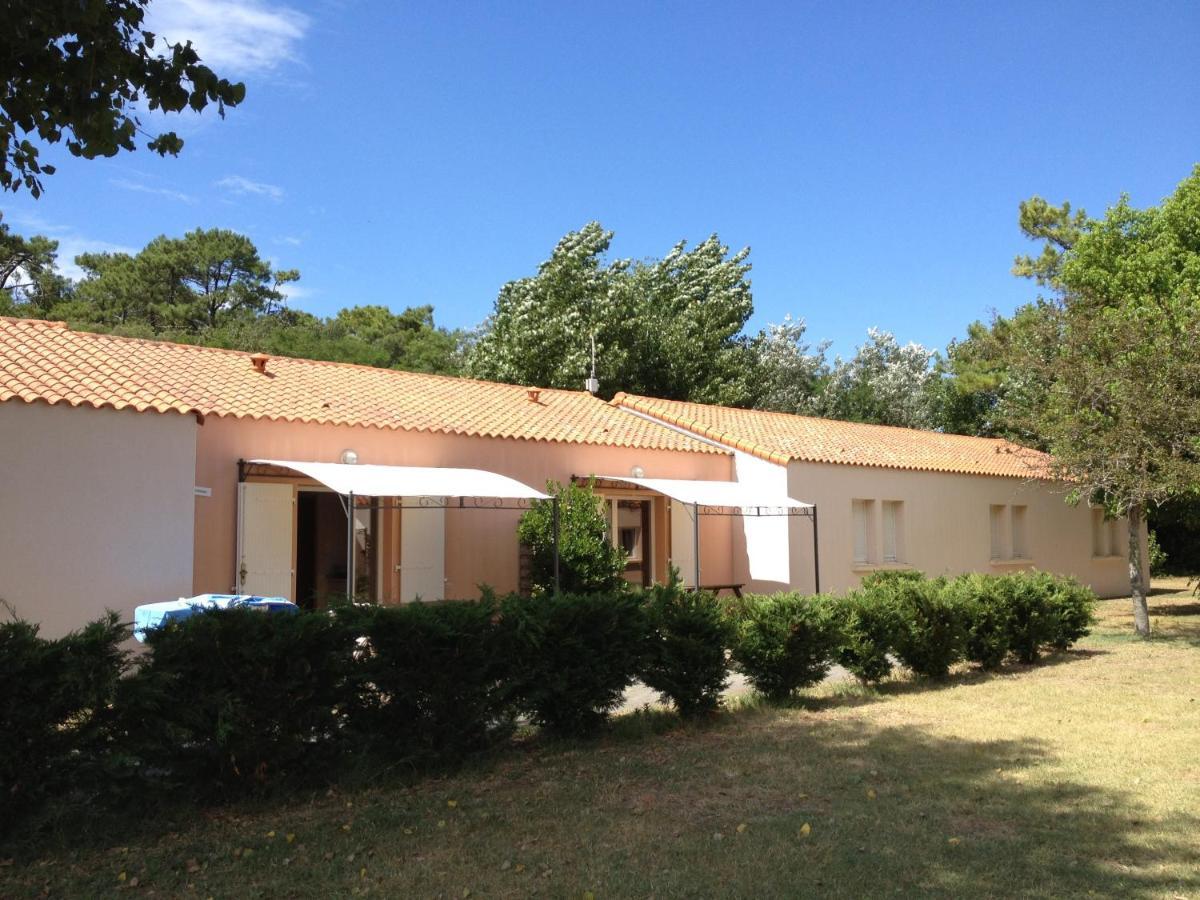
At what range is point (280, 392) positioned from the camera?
16.3 m

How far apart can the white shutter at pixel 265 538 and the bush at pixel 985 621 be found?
916cm

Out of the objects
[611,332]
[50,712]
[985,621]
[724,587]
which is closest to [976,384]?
[611,332]

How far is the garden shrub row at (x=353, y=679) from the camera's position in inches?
237

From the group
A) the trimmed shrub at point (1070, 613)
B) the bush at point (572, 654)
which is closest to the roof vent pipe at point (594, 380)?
the trimmed shrub at point (1070, 613)

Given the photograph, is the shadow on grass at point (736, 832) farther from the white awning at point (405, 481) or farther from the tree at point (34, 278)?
the tree at point (34, 278)

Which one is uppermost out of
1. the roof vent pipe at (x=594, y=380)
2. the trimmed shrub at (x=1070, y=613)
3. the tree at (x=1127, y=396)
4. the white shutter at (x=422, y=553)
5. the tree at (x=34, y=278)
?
the tree at (x=34, y=278)

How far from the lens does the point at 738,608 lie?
10.5 metres

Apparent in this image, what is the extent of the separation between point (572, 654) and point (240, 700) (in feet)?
9.16

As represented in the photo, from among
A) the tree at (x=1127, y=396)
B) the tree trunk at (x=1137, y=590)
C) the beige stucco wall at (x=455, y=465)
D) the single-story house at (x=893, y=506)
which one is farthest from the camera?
the single-story house at (x=893, y=506)

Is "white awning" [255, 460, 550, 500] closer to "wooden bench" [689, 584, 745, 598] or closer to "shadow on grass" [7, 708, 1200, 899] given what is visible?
"wooden bench" [689, 584, 745, 598]

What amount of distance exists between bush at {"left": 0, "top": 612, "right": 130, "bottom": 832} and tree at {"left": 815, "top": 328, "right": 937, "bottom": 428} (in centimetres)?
3623

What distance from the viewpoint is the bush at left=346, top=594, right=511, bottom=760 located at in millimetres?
7422

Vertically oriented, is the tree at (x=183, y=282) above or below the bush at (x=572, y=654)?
above

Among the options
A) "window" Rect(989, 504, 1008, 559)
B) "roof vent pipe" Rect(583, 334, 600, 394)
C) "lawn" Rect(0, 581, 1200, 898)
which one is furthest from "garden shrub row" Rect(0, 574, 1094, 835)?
"roof vent pipe" Rect(583, 334, 600, 394)
